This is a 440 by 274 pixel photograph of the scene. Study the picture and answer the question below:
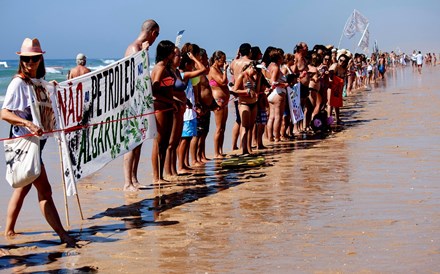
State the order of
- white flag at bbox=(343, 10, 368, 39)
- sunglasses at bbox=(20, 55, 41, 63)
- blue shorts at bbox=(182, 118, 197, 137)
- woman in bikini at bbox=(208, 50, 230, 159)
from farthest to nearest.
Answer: white flag at bbox=(343, 10, 368, 39) → woman in bikini at bbox=(208, 50, 230, 159) → blue shorts at bbox=(182, 118, 197, 137) → sunglasses at bbox=(20, 55, 41, 63)

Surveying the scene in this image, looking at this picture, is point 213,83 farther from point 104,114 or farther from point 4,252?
point 4,252

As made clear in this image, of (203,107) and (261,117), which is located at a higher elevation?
(203,107)

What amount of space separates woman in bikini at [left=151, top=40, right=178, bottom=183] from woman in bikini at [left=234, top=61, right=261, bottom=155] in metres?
3.52

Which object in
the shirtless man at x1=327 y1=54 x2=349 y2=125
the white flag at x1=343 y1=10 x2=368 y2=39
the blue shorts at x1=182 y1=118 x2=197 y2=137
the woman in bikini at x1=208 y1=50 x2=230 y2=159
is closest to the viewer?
the blue shorts at x1=182 y1=118 x2=197 y2=137

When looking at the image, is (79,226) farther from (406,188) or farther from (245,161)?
(245,161)

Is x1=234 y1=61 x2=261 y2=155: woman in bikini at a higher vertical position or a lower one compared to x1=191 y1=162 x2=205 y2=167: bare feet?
higher

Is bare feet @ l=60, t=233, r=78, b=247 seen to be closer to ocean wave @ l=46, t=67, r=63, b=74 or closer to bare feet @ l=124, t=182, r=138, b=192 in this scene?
bare feet @ l=124, t=182, r=138, b=192

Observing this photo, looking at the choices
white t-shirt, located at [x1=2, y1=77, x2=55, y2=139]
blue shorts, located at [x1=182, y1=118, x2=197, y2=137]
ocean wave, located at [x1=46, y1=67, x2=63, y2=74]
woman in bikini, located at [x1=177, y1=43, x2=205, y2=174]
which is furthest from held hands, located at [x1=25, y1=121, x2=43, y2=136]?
ocean wave, located at [x1=46, y1=67, x2=63, y2=74]

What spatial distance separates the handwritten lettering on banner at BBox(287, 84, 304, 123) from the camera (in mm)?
17469

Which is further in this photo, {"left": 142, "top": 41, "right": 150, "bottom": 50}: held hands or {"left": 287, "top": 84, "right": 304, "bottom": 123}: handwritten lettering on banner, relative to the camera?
{"left": 287, "top": 84, "right": 304, "bottom": 123}: handwritten lettering on banner

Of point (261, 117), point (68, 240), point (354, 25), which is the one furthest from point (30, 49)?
point (354, 25)

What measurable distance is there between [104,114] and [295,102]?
8664 mm

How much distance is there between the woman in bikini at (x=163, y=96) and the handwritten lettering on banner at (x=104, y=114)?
176mm

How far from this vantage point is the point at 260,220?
28.5 feet
